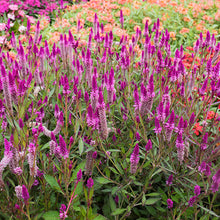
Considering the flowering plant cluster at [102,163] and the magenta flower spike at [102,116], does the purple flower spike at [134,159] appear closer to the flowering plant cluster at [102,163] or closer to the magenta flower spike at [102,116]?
the flowering plant cluster at [102,163]

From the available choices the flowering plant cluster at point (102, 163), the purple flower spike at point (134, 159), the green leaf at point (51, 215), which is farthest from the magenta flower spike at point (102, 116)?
the green leaf at point (51, 215)

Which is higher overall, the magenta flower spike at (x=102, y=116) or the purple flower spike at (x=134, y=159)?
the magenta flower spike at (x=102, y=116)

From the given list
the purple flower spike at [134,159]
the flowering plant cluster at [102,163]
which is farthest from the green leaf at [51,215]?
the purple flower spike at [134,159]

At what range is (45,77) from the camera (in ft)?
8.26

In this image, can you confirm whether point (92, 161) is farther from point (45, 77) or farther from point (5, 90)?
point (45, 77)

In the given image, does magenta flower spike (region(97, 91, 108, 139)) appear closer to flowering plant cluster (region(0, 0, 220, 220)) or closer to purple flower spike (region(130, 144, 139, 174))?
flowering plant cluster (region(0, 0, 220, 220))

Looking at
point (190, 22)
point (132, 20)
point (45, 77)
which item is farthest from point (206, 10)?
point (45, 77)

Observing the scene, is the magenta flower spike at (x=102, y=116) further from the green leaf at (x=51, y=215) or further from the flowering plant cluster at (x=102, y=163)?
the green leaf at (x=51, y=215)

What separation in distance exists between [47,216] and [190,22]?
5792 millimetres

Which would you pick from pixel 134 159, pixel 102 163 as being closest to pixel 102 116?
pixel 134 159

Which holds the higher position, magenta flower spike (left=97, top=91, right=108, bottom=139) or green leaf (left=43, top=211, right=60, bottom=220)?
magenta flower spike (left=97, top=91, right=108, bottom=139)

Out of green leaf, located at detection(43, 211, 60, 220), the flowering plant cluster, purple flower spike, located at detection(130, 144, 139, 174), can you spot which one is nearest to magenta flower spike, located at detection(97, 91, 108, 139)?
the flowering plant cluster

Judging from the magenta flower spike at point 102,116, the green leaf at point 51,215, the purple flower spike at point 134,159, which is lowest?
the green leaf at point 51,215

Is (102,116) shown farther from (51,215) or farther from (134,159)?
(51,215)
